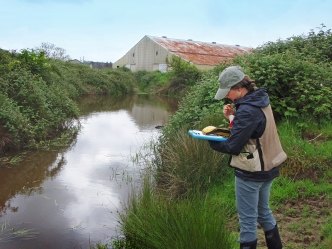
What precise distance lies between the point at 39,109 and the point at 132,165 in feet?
13.7

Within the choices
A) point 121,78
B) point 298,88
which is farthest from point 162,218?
point 121,78

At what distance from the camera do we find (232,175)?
6.72 m

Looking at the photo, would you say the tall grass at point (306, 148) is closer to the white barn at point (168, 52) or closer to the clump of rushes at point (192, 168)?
the clump of rushes at point (192, 168)

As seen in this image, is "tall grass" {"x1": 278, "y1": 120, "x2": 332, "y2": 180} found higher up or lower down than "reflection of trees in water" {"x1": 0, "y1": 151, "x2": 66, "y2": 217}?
higher up

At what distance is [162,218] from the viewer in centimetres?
409

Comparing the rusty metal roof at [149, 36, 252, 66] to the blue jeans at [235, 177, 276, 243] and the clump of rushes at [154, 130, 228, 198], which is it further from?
the blue jeans at [235, 177, 276, 243]

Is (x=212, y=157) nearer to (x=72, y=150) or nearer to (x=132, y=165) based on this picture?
(x=132, y=165)

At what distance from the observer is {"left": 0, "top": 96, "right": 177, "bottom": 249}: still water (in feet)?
19.5

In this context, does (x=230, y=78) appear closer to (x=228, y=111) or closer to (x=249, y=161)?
(x=228, y=111)

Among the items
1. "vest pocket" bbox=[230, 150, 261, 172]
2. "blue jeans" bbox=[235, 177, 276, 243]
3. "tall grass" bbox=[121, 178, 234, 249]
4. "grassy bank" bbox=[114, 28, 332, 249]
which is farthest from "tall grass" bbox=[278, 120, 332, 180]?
"vest pocket" bbox=[230, 150, 261, 172]

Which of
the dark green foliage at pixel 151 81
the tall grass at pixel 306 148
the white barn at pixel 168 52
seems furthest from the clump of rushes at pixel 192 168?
the white barn at pixel 168 52

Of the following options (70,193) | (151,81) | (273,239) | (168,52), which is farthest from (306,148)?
(168,52)

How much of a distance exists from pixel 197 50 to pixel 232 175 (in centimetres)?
4299

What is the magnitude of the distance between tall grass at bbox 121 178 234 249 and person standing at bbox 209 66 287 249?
0.26m
